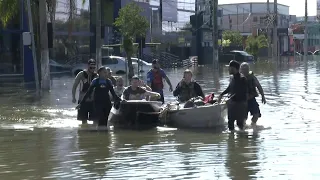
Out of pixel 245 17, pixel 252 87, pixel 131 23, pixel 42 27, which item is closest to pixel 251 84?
pixel 252 87

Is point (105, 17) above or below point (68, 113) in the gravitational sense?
above

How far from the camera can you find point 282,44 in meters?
116

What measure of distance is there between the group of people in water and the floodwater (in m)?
0.42

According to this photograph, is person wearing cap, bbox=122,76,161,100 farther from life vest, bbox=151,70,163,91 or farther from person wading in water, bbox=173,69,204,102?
life vest, bbox=151,70,163,91

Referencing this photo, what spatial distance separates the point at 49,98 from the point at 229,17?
109336 millimetres

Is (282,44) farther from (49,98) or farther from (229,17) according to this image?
(49,98)

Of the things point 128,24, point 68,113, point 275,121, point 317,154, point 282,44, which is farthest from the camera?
point 282,44

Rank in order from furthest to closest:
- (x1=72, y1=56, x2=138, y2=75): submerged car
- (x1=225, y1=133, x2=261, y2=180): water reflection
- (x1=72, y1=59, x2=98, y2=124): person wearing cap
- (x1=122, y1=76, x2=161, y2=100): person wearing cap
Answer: (x1=72, y1=56, x2=138, y2=75): submerged car, (x1=122, y1=76, x2=161, y2=100): person wearing cap, (x1=72, y1=59, x2=98, y2=124): person wearing cap, (x1=225, y1=133, x2=261, y2=180): water reflection

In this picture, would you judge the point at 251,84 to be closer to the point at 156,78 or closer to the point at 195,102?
the point at 195,102

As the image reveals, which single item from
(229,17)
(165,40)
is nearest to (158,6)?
(165,40)

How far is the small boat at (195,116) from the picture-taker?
15016mm

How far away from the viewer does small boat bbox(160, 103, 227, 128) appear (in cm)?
1502

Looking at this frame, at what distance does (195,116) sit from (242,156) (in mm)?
A: 3910

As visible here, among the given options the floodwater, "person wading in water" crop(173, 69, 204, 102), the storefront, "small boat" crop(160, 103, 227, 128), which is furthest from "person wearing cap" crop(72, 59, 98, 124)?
the storefront
